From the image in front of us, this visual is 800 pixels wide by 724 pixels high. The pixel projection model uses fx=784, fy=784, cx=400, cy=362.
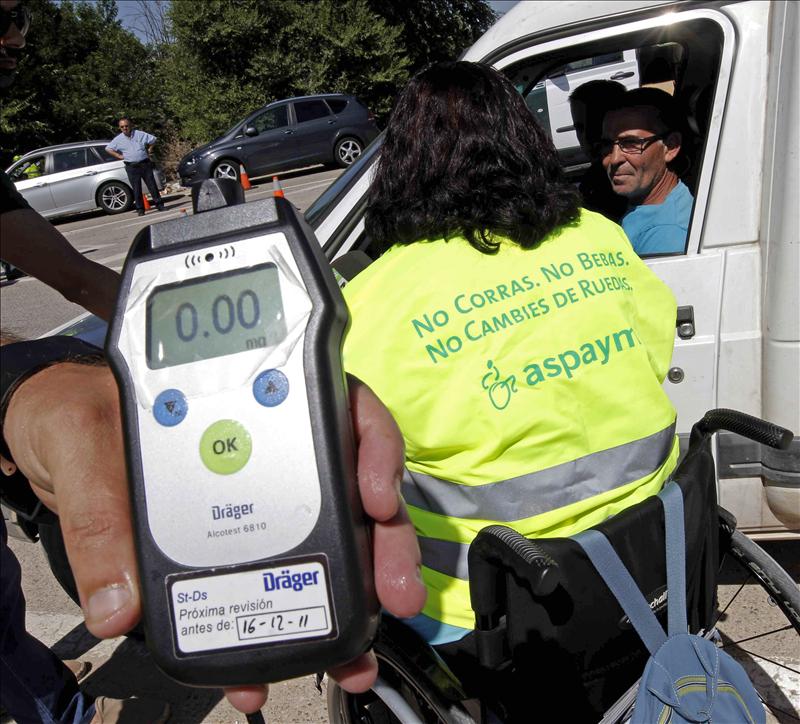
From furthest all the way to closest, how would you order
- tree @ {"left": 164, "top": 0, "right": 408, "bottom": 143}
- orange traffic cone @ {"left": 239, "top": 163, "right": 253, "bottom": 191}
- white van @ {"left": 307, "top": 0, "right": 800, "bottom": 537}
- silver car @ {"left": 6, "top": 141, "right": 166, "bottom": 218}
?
tree @ {"left": 164, "top": 0, "right": 408, "bottom": 143}
silver car @ {"left": 6, "top": 141, "right": 166, "bottom": 218}
orange traffic cone @ {"left": 239, "top": 163, "right": 253, "bottom": 191}
white van @ {"left": 307, "top": 0, "right": 800, "bottom": 537}

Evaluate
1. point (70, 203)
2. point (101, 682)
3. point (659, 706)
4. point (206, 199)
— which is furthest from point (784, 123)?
point (70, 203)

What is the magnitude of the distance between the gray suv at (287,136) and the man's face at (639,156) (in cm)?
1367

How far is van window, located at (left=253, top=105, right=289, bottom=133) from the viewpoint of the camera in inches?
634

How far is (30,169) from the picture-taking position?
51.0 feet

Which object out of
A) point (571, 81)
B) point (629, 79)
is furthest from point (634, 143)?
point (571, 81)

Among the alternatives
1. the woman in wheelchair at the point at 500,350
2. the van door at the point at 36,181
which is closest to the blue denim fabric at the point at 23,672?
the woman in wheelchair at the point at 500,350

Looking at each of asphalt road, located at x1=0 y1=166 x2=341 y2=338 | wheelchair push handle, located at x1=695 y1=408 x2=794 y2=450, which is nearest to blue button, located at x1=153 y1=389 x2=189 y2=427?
wheelchair push handle, located at x1=695 y1=408 x2=794 y2=450

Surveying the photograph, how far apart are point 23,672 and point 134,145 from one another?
45.7 ft

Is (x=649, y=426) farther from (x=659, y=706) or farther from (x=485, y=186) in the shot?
(x=485, y=186)

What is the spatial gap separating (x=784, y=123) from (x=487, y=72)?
83 cm

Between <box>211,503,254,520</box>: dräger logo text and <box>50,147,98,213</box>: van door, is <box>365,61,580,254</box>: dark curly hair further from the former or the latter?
<box>50,147,98,213</box>: van door

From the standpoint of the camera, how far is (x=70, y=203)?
1585 centimetres

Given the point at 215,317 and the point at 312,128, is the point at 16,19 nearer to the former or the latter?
the point at 215,317

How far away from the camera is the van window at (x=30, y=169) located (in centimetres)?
1539
